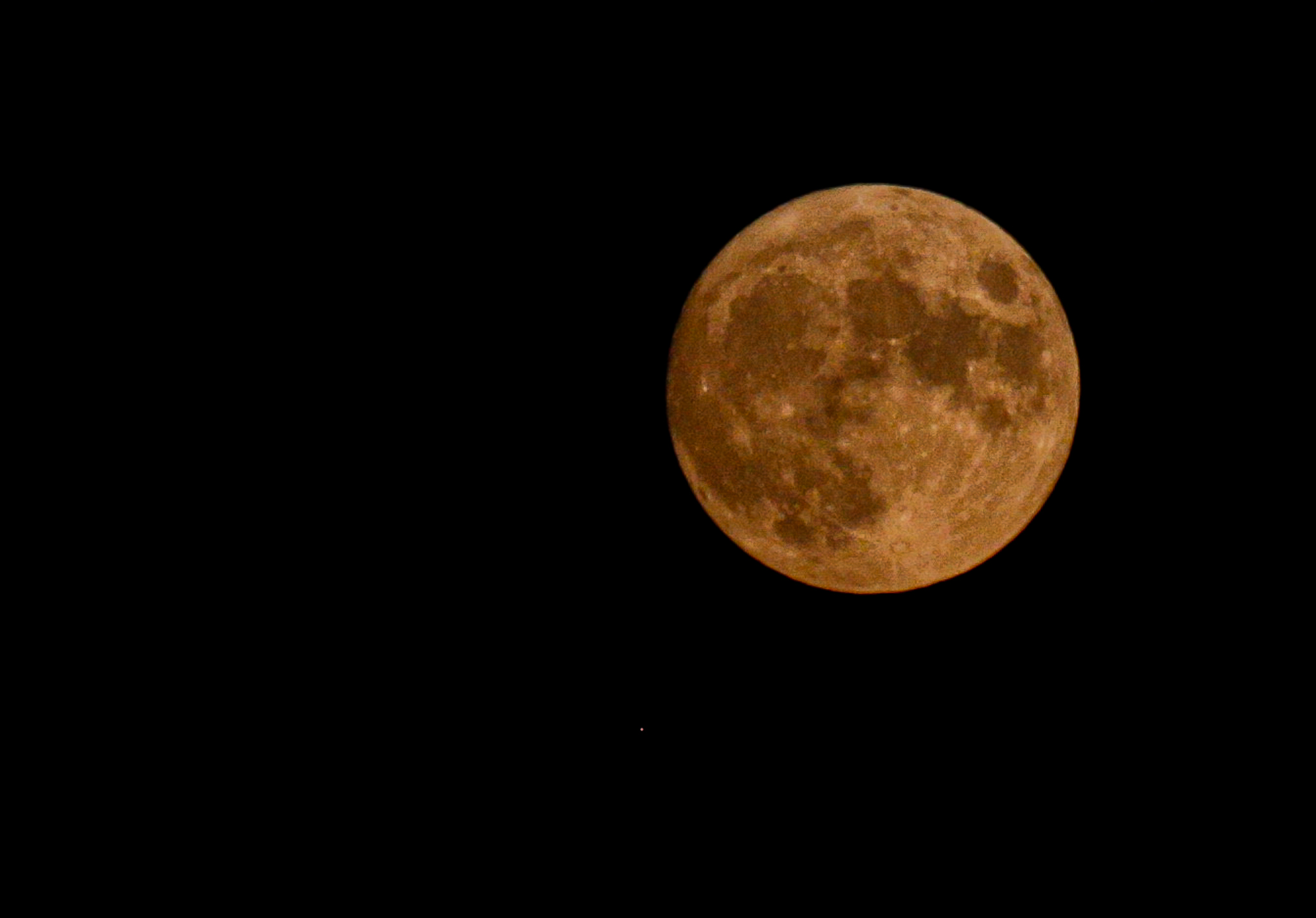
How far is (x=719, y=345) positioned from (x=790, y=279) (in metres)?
0.34

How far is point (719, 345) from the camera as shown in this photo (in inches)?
122

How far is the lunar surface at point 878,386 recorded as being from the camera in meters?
2.84

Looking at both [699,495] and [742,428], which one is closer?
[742,428]

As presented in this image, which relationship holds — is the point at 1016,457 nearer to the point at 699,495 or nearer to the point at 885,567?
the point at 885,567

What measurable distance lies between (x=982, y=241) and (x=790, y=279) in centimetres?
76

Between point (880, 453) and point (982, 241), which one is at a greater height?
point (982, 241)

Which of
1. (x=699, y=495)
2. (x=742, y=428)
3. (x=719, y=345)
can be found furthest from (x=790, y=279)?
(x=699, y=495)

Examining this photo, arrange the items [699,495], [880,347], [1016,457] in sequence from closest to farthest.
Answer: [880,347] < [1016,457] < [699,495]

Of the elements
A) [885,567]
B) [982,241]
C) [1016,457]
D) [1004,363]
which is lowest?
[885,567]

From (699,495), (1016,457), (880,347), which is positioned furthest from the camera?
(699,495)

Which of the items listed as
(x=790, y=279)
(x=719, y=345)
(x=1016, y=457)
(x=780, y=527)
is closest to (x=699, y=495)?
(x=780, y=527)

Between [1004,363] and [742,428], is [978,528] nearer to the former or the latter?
[1004,363]

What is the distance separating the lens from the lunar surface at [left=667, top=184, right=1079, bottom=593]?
284 centimetres

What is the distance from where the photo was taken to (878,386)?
110 inches
